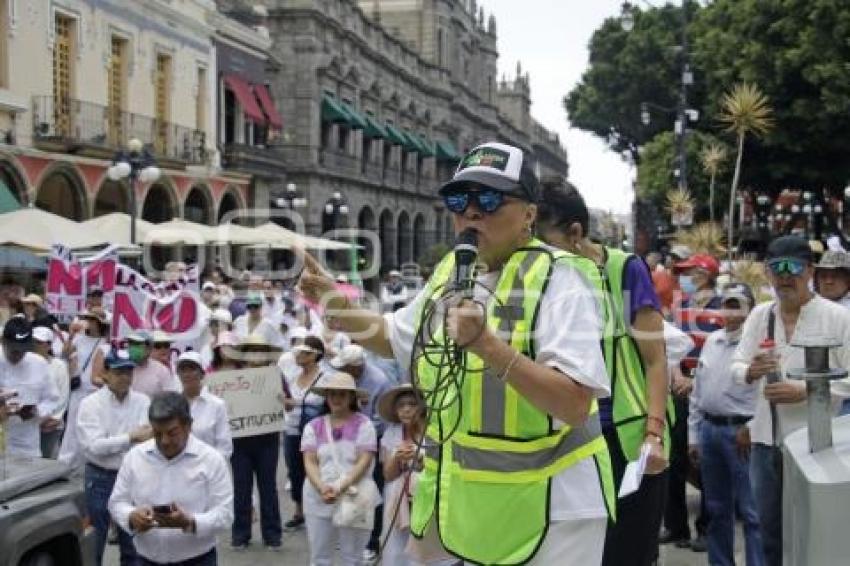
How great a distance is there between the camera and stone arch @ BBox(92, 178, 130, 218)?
27.7m

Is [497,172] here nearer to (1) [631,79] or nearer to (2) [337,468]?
(2) [337,468]

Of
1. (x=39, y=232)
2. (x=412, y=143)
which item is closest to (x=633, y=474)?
(x=39, y=232)

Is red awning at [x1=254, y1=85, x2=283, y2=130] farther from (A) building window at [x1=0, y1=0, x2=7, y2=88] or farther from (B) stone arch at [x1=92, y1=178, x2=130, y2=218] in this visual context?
(A) building window at [x1=0, y1=0, x2=7, y2=88]

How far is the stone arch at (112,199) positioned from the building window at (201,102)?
4.28 metres

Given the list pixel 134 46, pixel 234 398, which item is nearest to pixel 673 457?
pixel 234 398

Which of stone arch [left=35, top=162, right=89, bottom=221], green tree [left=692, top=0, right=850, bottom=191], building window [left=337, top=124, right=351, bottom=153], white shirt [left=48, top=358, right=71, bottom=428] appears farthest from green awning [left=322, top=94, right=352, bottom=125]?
white shirt [left=48, top=358, right=71, bottom=428]

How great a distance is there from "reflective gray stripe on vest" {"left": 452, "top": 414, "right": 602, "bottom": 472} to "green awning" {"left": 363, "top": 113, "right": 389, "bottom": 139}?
47.6m

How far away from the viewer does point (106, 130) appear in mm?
26156

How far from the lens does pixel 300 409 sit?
324 inches

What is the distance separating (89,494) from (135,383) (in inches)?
39.4

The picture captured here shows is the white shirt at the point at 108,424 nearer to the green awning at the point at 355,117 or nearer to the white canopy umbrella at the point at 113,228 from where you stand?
the white canopy umbrella at the point at 113,228

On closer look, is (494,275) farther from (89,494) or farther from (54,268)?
(54,268)

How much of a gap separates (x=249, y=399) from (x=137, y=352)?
0.96 meters

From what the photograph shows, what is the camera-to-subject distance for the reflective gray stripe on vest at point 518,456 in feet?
8.87
